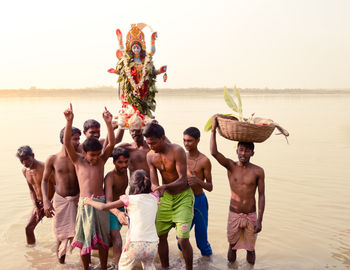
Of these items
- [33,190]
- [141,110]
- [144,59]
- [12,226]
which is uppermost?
[144,59]

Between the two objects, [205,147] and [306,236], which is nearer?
[306,236]

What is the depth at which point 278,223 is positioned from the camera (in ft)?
23.9

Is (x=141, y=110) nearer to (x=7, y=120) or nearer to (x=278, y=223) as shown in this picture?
(x=278, y=223)

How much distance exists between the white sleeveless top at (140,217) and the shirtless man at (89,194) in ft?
2.64

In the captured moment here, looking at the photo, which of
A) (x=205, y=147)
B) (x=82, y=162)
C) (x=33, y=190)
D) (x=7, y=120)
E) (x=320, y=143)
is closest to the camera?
(x=82, y=162)

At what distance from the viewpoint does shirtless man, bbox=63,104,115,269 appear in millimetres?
4930

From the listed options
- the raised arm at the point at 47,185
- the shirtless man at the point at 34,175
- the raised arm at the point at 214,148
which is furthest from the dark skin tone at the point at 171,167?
the shirtless man at the point at 34,175

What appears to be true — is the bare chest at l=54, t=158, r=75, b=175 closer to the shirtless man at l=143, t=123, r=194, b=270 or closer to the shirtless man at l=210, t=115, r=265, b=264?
the shirtless man at l=143, t=123, r=194, b=270

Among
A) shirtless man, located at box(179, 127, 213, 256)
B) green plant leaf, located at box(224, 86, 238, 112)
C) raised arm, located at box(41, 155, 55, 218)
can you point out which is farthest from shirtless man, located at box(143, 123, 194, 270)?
raised arm, located at box(41, 155, 55, 218)

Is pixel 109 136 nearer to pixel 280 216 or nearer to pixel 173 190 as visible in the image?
pixel 173 190

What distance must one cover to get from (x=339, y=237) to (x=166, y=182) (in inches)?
123

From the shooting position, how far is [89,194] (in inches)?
197

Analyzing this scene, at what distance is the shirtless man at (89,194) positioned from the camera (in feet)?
16.2

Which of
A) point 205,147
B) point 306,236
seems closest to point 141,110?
point 306,236
